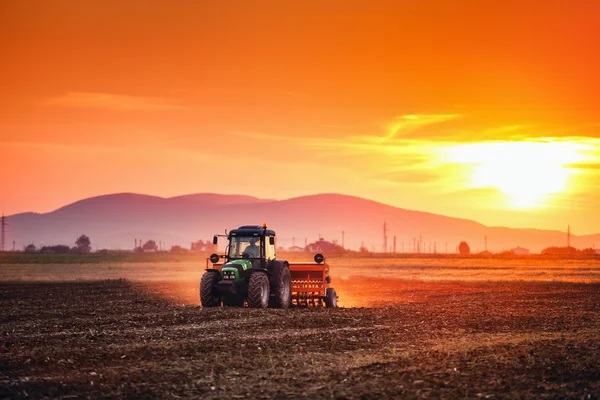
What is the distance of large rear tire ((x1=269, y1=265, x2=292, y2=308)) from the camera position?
35250mm

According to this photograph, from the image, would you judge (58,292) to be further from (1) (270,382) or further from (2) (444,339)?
(1) (270,382)

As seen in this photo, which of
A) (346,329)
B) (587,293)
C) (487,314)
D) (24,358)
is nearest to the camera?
(24,358)

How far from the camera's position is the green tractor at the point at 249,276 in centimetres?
3416

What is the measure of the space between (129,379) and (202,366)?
217 cm

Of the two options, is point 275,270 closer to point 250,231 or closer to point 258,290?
point 258,290

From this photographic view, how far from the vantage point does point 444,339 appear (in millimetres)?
24906

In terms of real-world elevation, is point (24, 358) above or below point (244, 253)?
below

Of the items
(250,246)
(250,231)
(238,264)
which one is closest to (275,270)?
(250,246)

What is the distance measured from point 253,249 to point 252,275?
1603 mm

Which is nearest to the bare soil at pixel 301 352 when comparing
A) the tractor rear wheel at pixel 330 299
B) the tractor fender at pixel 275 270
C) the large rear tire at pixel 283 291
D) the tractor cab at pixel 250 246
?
the large rear tire at pixel 283 291

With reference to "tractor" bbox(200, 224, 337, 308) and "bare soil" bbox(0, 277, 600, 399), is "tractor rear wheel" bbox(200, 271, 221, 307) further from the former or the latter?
"bare soil" bbox(0, 277, 600, 399)

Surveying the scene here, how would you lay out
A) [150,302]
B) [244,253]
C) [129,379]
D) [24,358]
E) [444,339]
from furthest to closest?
[150,302]
[244,253]
[444,339]
[24,358]
[129,379]

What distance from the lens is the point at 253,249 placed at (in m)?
35.5

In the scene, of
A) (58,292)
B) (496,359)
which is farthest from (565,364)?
(58,292)
